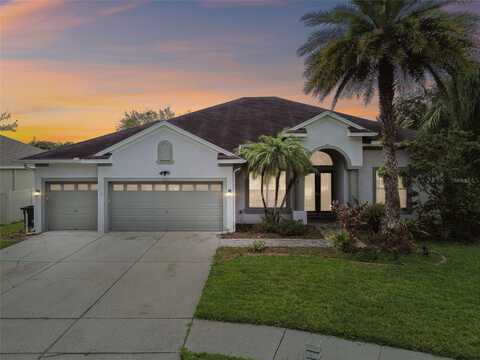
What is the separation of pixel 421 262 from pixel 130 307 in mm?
7625

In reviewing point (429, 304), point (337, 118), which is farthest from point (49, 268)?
point (337, 118)

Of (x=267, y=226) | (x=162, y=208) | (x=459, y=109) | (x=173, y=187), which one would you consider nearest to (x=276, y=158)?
(x=267, y=226)

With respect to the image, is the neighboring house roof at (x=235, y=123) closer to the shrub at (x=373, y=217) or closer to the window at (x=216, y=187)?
the window at (x=216, y=187)

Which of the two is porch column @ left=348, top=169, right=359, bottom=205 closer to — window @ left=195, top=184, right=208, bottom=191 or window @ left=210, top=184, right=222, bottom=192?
window @ left=210, top=184, right=222, bottom=192

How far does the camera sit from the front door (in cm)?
1589

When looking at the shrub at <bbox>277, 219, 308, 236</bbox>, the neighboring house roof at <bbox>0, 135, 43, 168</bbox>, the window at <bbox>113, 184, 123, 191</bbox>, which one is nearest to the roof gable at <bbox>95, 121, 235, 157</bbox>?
the window at <bbox>113, 184, 123, 191</bbox>

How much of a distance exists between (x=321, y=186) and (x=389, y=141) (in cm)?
594

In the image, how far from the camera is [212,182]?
13336 millimetres

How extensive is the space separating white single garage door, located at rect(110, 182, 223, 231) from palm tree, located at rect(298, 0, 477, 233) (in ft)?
20.4

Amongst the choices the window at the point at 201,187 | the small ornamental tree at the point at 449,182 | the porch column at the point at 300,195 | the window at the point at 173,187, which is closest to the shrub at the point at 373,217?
the small ornamental tree at the point at 449,182

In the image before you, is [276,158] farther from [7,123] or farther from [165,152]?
[7,123]

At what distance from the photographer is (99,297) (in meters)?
6.50

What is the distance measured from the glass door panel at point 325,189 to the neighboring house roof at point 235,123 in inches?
120

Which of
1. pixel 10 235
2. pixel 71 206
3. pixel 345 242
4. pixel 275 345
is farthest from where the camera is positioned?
pixel 71 206
